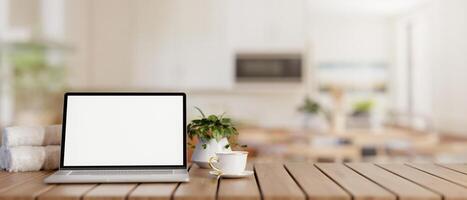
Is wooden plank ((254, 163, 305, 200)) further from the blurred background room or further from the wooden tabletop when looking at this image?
the blurred background room

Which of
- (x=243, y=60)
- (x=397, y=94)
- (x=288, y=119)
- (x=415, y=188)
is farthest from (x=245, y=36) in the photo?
(x=415, y=188)

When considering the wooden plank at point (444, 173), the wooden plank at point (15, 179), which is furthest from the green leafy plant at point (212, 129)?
the wooden plank at point (444, 173)

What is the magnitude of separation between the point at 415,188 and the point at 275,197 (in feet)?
1.15

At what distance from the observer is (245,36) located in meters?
5.25

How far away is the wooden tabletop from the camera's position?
1.14m

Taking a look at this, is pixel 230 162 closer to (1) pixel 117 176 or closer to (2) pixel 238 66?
(1) pixel 117 176

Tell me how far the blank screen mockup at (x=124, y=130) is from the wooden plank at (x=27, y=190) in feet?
0.39

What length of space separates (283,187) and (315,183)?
10 cm

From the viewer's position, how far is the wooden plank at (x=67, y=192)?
113 cm

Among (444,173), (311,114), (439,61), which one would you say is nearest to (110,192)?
(444,173)

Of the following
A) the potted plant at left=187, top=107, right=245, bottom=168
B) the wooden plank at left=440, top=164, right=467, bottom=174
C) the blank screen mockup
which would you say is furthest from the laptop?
the wooden plank at left=440, top=164, right=467, bottom=174

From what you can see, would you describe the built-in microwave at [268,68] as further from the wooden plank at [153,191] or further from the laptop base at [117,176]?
the wooden plank at [153,191]

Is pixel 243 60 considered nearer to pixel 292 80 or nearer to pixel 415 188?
pixel 292 80

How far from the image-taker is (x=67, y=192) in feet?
3.86
